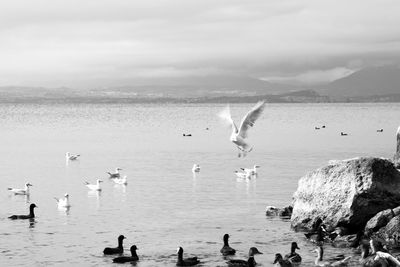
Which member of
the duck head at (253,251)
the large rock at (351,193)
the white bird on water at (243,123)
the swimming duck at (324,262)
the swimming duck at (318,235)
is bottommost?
the swimming duck at (324,262)

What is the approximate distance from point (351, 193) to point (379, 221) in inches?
58.2

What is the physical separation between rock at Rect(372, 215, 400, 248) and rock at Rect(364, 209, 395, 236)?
248 millimetres

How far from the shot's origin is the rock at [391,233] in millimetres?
26516

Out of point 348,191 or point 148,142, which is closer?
point 348,191

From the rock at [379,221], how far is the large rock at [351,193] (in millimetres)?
694

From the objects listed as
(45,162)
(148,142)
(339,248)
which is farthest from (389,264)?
(148,142)

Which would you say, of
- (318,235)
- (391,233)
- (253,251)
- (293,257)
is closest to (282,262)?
(293,257)

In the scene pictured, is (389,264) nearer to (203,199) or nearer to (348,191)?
(348,191)

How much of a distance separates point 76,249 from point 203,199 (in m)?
12.9

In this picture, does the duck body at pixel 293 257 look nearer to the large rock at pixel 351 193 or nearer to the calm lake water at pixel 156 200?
the calm lake water at pixel 156 200

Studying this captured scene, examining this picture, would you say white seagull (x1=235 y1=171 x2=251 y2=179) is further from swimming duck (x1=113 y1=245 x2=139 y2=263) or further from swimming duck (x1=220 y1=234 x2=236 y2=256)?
swimming duck (x1=113 y1=245 x2=139 y2=263)

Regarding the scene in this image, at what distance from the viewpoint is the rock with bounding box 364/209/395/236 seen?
27.5m

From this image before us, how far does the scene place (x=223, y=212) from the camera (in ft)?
115

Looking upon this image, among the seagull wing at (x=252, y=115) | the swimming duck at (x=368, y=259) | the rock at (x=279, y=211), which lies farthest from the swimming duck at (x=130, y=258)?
the seagull wing at (x=252, y=115)
